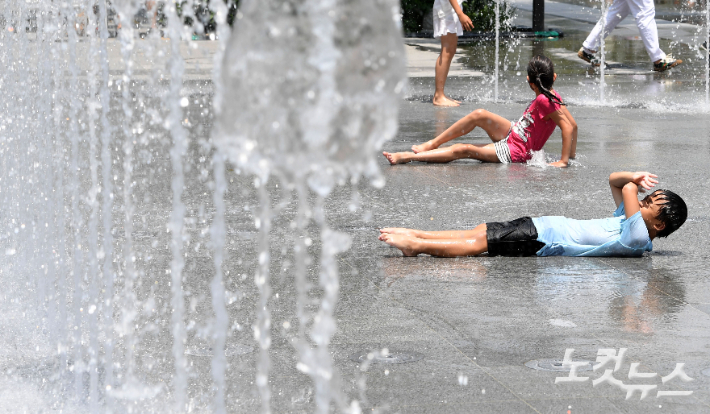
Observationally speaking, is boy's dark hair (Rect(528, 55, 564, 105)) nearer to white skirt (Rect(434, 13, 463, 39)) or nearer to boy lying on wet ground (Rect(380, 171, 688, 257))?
boy lying on wet ground (Rect(380, 171, 688, 257))

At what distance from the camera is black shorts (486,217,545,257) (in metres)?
4.93

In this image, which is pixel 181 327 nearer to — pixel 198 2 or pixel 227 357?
pixel 227 357

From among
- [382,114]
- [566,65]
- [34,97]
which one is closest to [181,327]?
[382,114]

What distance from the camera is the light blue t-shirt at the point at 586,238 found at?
16.1 ft

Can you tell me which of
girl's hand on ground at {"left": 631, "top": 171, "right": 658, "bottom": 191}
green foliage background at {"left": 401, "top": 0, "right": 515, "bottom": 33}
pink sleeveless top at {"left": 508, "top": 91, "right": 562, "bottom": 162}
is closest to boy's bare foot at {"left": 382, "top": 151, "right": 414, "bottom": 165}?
pink sleeveless top at {"left": 508, "top": 91, "right": 562, "bottom": 162}

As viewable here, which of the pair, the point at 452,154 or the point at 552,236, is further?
the point at 452,154

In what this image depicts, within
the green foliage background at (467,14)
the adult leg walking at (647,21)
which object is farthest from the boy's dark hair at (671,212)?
the green foliage background at (467,14)

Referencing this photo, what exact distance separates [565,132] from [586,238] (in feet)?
7.14

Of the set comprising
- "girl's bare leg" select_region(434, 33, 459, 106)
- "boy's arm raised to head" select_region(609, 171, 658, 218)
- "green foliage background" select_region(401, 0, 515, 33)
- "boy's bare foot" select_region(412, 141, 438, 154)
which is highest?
"green foliage background" select_region(401, 0, 515, 33)

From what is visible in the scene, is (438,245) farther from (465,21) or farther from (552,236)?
(465,21)

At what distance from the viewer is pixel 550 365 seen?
11.4 ft

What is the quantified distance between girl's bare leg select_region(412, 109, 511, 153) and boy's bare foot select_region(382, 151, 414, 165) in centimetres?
12

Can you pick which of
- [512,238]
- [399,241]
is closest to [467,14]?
[512,238]

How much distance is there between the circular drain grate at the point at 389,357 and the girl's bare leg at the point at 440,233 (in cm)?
139
